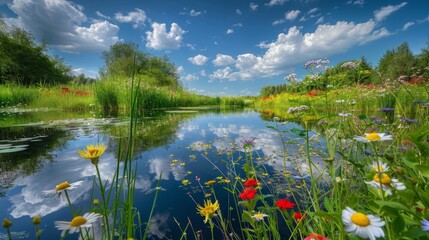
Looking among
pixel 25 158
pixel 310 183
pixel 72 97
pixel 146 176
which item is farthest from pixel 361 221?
pixel 72 97

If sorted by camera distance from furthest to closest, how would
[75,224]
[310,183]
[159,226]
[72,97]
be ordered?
[72,97] → [310,183] → [159,226] → [75,224]

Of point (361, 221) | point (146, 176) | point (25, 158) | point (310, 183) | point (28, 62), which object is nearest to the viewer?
point (361, 221)

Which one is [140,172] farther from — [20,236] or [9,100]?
[9,100]

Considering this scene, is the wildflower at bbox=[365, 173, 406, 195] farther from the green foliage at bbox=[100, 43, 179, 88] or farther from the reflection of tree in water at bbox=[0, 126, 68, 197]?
the green foliage at bbox=[100, 43, 179, 88]

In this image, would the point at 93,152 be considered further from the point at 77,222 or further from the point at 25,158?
the point at 25,158

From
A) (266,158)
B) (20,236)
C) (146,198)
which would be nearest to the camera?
(20,236)

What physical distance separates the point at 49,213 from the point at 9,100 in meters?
12.1

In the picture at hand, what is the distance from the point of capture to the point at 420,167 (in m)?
0.53

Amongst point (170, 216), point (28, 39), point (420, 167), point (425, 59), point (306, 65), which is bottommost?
point (170, 216)

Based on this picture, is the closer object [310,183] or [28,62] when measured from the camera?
[310,183]

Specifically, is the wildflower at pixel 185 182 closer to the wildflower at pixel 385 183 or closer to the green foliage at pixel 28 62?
the wildflower at pixel 385 183

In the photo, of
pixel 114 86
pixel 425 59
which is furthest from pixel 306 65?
pixel 425 59

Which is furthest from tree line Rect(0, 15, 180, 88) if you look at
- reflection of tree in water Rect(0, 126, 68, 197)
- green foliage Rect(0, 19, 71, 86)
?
reflection of tree in water Rect(0, 126, 68, 197)

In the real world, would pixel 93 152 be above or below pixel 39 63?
below
